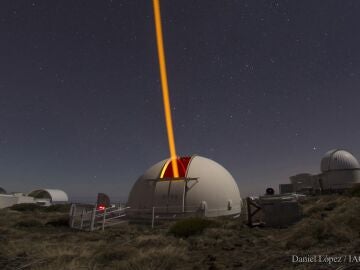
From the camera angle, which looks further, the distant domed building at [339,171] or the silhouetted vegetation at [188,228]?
the distant domed building at [339,171]

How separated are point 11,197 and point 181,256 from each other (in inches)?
2289

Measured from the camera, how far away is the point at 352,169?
57.0 metres

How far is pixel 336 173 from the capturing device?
5753 centimetres

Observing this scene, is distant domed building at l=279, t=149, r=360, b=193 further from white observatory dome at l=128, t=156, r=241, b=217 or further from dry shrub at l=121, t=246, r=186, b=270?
dry shrub at l=121, t=246, r=186, b=270

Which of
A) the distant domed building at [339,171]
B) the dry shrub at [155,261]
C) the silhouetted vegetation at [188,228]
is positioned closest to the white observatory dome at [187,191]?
the silhouetted vegetation at [188,228]

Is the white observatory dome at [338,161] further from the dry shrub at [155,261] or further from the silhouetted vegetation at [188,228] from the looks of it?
the dry shrub at [155,261]

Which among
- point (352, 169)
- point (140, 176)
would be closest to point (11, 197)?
point (140, 176)

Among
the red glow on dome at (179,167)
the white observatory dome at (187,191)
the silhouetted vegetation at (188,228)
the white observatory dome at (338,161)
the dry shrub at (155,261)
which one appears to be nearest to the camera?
the dry shrub at (155,261)

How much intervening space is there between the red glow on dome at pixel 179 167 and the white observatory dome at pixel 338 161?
45.6 metres

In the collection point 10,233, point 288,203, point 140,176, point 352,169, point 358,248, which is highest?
point 352,169

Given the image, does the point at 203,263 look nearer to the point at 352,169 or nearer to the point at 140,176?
the point at 140,176

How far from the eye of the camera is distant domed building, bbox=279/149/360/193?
185ft

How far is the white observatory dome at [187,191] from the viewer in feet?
70.4

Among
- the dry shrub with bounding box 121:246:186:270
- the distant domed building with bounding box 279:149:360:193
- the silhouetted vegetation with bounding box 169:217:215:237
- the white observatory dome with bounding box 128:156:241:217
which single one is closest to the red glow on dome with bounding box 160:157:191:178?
the white observatory dome with bounding box 128:156:241:217
